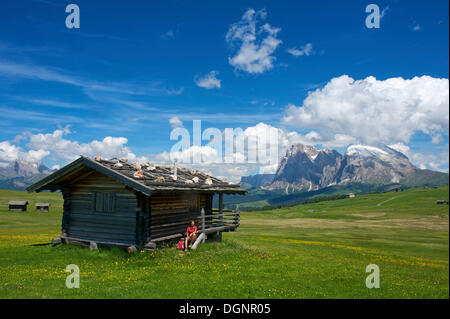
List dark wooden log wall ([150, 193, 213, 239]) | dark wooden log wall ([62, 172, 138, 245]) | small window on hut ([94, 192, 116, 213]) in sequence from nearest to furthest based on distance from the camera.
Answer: dark wooden log wall ([62, 172, 138, 245])
dark wooden log wall ([150, 193, 213, 239])
small window on hut ([94, 192, 116, 213])

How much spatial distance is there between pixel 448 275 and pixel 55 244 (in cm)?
2516

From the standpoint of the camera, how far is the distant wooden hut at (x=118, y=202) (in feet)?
70.7

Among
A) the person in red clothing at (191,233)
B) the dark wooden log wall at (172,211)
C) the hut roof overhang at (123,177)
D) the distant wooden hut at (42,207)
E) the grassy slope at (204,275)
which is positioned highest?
the hut roof overhang at (123,177)

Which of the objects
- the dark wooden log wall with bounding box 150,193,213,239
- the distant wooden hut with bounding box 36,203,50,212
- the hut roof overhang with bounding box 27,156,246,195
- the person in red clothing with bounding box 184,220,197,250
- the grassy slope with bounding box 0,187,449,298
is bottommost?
the distant wooden hut with bounding box 36,203,50,212

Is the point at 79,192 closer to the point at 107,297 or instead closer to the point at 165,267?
the point at 165,267

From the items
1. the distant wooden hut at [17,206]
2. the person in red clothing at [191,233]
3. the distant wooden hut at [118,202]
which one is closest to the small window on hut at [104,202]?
the distant wooden hut at [118,202]

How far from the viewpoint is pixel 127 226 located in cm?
2219

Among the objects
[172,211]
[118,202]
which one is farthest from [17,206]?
[172,211]

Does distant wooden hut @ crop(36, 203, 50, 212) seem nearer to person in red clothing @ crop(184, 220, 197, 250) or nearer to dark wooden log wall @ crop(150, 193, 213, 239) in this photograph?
dark wooden log wall @ crop(150, 193, 213, 239)

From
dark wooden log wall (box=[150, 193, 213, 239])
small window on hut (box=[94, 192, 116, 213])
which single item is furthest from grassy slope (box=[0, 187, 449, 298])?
small window on hut (box=[94, 192, 116, 213])

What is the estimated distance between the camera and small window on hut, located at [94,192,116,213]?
22797 millimetres

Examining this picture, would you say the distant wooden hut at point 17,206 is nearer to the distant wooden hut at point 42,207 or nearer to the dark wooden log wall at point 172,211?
the distant wooden hut at point 42,207

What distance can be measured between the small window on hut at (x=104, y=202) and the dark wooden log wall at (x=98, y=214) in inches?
6.8
